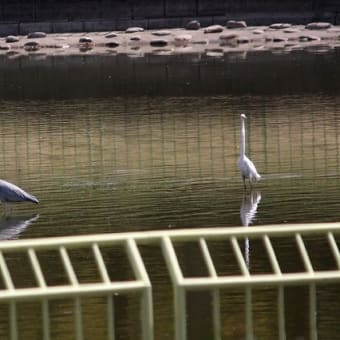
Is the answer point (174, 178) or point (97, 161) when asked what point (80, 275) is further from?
point (97, 161)

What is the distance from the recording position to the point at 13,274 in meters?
11.7

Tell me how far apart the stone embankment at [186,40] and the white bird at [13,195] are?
27.4m

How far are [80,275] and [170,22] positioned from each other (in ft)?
123

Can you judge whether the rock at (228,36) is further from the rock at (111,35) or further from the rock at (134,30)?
the rock at (111,35)

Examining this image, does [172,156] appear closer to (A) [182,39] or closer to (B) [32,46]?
(B) [32,46]

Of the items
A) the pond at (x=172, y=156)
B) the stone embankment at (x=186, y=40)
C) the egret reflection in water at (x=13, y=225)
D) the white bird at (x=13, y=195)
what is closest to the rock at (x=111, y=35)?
the stone embankment at (x=186, y=40)

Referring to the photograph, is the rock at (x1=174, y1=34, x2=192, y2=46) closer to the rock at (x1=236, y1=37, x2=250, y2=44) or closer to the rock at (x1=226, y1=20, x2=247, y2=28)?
the rock at (x1=226, y1=20, x2=247, y2=28)

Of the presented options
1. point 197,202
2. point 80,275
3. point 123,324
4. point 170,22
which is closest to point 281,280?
point 123,324

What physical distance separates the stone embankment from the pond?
793cm

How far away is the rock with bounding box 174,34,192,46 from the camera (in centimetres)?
4522

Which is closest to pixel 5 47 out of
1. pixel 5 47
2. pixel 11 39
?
pixel 5 47

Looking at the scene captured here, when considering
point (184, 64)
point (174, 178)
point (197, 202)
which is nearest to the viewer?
point (197, 202)

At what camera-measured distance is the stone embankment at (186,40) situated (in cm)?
4406

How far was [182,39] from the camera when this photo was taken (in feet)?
149
